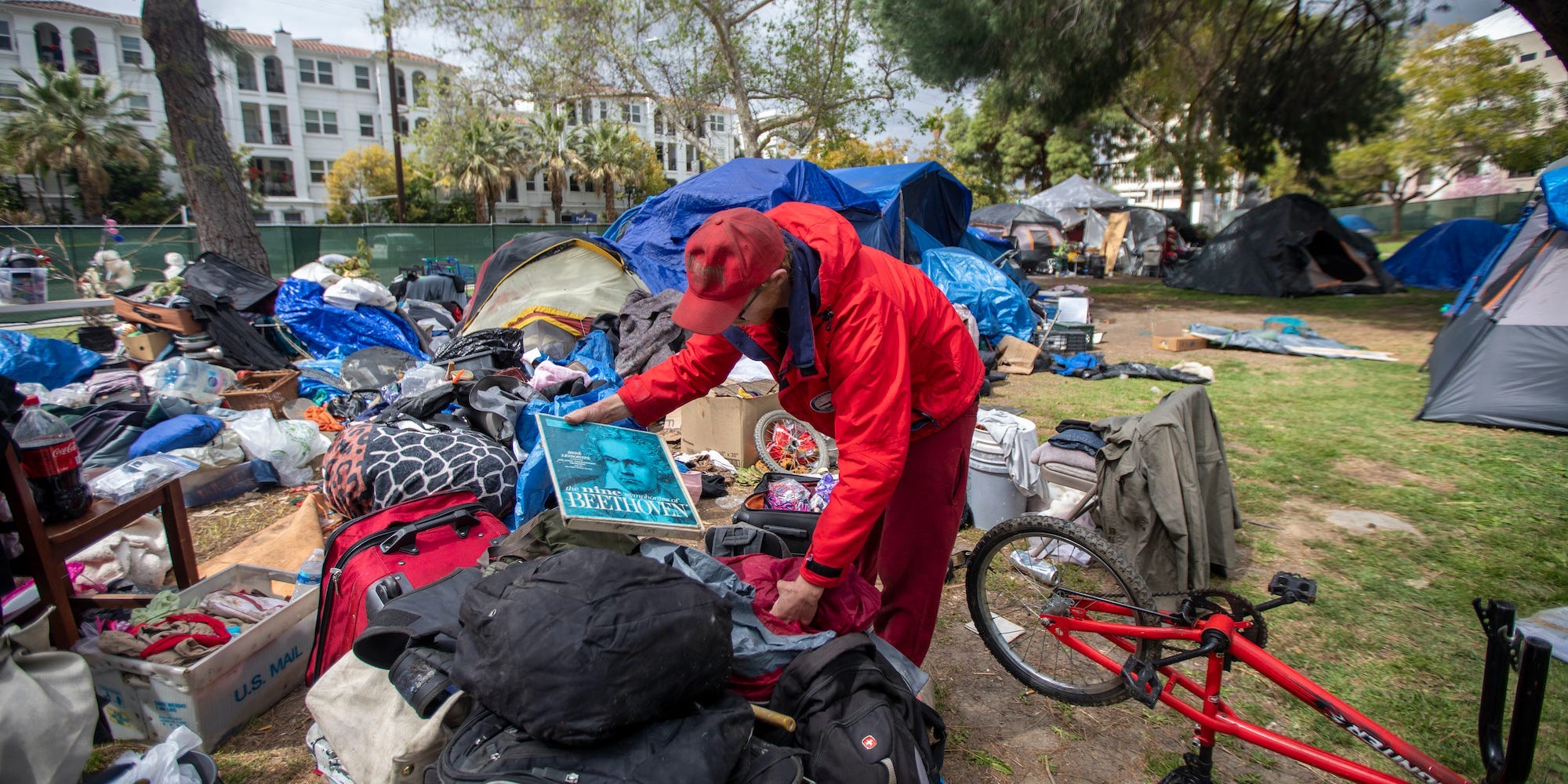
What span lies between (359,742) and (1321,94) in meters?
16.1

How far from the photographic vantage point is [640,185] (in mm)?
42281

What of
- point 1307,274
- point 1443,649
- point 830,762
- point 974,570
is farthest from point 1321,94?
point 830,762

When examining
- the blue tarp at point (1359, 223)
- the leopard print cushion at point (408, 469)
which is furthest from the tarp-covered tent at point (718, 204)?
the blue tarp at point (1359, 223)

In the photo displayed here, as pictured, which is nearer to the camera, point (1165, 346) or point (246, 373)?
point (246, 373)

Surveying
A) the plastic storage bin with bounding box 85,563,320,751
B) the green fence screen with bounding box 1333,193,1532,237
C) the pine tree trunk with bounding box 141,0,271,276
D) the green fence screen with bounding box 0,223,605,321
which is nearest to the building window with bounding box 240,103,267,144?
the green fence screen with bounding box 0,223,605,321

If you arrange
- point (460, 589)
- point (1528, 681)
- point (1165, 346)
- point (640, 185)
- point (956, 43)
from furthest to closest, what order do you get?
point (640, 185) → point (956, 43) → point (1165, 346) → point (460, 589) → point (1528, 681)

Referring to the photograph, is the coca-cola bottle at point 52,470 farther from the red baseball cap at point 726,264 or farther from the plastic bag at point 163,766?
the red baseball cap at point 726,264

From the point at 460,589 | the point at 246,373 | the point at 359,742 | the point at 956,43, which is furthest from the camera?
the point at 956,43

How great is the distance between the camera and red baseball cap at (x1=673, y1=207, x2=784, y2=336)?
70.4 inches

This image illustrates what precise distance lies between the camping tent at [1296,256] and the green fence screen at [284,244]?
14.2m

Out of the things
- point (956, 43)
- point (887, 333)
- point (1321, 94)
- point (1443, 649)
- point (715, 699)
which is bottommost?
point (1443, 649)

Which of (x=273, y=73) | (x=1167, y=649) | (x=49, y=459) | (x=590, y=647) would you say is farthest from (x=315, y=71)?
(x=1167, y=649)

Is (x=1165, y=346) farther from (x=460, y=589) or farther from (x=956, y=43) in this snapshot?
(x=460, y=589)

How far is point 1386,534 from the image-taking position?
402 centimetres
